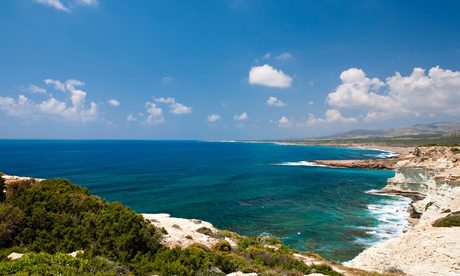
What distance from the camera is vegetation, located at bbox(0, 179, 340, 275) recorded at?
10.4m

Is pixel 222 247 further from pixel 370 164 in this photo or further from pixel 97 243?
pixel 370 164

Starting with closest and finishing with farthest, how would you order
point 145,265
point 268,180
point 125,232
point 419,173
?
point 145,265, point 125,232, point 419,173, point 268,180

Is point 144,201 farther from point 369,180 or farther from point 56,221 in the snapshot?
point 369,180

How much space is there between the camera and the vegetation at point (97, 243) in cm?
1044

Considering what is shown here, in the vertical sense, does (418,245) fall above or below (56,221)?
below

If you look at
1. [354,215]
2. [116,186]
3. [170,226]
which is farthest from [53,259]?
[116,186]

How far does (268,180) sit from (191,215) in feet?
110

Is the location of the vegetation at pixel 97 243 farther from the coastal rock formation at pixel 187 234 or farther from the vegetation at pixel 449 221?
the vegetation at pixel 449 221

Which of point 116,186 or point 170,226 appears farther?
point 116,186

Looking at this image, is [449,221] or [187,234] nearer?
[187,234]

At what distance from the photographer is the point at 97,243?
477 inches

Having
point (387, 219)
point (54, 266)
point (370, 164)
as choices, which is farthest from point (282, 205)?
point (370, 164)

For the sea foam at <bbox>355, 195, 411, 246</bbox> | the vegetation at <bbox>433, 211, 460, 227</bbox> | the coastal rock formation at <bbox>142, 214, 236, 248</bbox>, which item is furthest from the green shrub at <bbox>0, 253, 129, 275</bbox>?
the vegetation at <bbox>433, 211, 460, 227</bbox>

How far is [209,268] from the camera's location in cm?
1144
